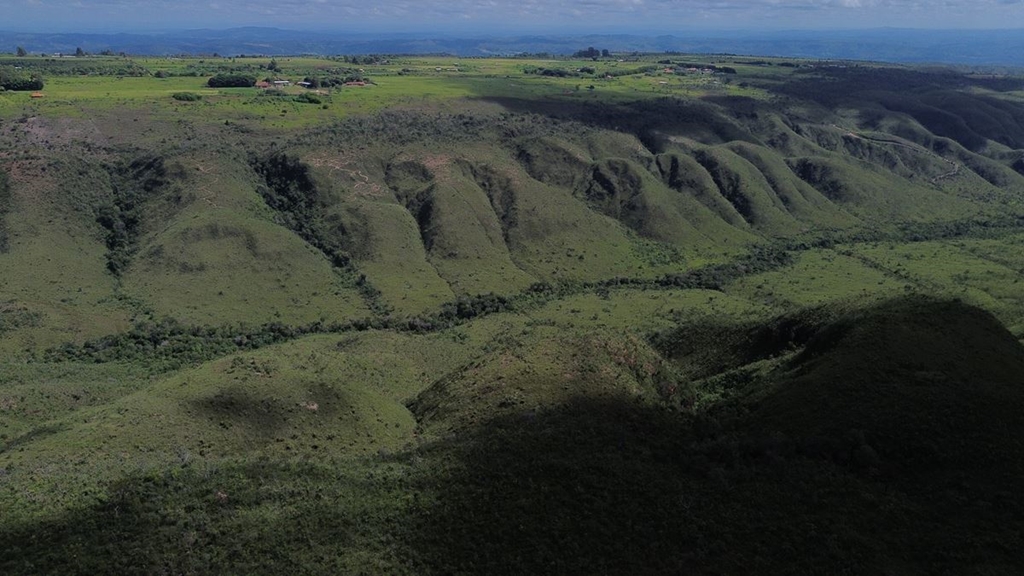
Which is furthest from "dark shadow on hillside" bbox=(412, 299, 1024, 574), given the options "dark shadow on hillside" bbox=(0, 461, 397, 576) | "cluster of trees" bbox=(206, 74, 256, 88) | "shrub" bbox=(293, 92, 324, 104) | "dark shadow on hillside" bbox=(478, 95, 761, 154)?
"cluster of trees" bbox=(206, 74, 256, 88)

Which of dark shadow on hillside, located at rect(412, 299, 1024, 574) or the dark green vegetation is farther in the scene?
the dark green vegetation

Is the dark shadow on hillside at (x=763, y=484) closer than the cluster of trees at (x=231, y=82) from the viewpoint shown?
Yes

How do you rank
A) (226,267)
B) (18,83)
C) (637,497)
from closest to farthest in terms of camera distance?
(637,497), (226,267), (18,83)

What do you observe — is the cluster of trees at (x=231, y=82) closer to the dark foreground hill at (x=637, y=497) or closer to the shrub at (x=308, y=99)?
the shrub at (x=308, y=99)

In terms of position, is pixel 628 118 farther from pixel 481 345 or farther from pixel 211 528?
pixel 211 528

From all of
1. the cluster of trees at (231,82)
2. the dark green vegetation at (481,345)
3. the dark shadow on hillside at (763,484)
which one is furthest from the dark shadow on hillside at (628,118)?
the dark shadow on hillside at (763,484)

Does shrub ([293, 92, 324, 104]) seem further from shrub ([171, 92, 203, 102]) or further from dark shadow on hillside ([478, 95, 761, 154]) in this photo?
dark shadow on hillside ([478, 95, 761, 154])

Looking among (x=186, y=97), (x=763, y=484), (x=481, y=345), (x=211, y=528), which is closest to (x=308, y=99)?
(x=186, y=97)

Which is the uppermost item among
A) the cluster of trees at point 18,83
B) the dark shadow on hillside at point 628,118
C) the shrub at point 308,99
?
the cluster of trees at point 18,83

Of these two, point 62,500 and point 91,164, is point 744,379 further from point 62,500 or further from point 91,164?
point 91,164
